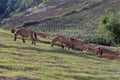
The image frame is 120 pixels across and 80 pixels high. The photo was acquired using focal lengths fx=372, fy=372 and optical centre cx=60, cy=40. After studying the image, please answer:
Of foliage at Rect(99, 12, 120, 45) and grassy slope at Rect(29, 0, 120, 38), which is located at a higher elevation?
grassy slope at Rect(29, 0, 120, 38)

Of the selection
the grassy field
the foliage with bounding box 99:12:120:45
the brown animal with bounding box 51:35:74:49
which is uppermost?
the foliage with bounding box 99:12:120:45

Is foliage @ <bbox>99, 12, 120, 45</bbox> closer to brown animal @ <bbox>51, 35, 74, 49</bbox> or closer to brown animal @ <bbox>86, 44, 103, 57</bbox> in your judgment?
brown animal @ <bbox>86, 44, 103, 57</bbox>

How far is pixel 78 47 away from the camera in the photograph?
57.9 metres

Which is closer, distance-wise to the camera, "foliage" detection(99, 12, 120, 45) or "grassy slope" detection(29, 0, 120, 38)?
"foliage" detection(99, 12, 120, 45)

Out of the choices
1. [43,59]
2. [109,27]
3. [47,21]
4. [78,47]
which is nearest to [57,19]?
[47,21]

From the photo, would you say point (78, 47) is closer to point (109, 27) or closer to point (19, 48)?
point (19, 48)

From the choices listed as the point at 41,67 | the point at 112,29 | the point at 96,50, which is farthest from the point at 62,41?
the point at 112,29

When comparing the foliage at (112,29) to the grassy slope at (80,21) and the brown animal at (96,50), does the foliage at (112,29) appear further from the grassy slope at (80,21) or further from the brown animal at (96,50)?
the grassy slope at (80,21)

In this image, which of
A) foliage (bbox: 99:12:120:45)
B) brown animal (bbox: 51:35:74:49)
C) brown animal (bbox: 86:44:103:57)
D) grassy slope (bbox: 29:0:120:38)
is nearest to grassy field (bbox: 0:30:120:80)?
brown animal (bbox: 51:35:74:49)

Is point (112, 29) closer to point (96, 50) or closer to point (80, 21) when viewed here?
point (96, 50)

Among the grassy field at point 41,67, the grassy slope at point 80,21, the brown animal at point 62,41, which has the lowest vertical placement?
the grassy field at point 41,67

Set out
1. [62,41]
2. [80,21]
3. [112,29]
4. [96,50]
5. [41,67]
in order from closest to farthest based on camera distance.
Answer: [41,67] → [62,41] → [96,50] → [112,29] → [80,21]

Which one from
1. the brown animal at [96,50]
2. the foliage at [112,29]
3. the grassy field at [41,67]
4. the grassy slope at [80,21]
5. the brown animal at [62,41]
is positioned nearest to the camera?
the grassy field at [41,67]

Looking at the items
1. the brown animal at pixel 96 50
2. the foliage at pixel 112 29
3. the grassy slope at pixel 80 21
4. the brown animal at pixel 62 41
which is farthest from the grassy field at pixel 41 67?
the grassy slope at pixel 80 21
